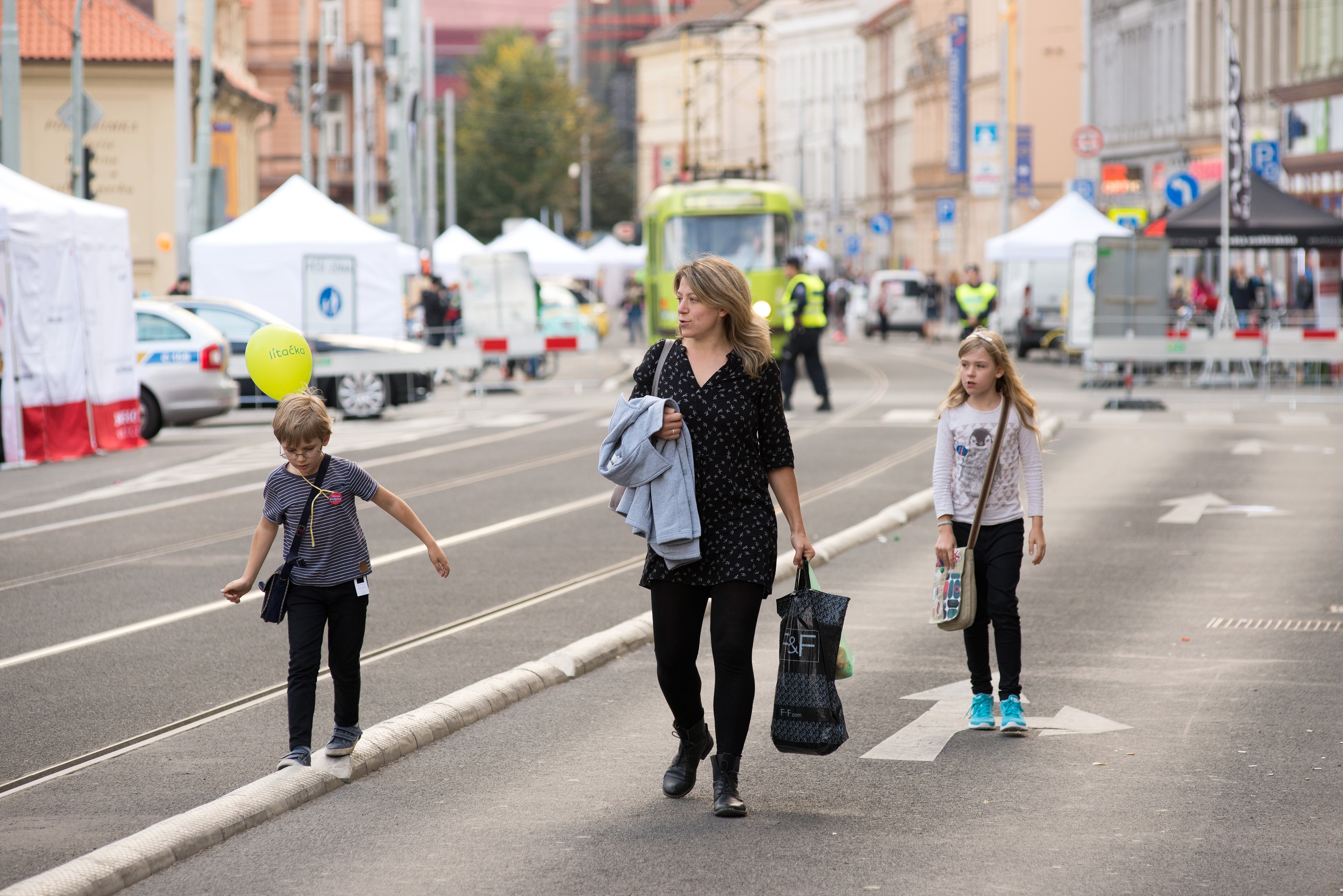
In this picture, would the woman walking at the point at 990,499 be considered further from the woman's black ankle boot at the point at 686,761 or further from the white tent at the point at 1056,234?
the white tent at the point at 1056,234

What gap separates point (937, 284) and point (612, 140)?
50991mm

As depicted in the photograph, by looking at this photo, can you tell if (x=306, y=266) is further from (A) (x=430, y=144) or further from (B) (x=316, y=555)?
(A) (x=430, y=144)

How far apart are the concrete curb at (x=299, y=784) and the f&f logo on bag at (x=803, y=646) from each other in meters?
1.59

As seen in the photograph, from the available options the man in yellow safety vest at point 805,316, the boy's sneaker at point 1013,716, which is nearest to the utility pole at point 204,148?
the man in yellow safety vest at point 805,316

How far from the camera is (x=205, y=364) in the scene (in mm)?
22672

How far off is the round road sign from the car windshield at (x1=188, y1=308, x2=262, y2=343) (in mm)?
23867

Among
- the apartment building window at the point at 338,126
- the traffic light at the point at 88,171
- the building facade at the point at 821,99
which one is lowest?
the traffic light at the point at 88,171

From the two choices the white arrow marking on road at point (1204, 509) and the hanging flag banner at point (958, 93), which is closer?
the white arrow marking on road at point (1204, 509)

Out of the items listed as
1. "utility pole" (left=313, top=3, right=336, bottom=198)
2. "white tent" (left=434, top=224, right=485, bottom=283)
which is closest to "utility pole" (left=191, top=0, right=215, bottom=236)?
"utility pole" (left=313, top=3, right=336, bottom=198)

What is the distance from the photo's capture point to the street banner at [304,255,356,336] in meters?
29.5

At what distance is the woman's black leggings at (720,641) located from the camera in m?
5.93

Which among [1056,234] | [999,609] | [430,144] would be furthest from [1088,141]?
[999,609]

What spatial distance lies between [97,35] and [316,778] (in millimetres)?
44583

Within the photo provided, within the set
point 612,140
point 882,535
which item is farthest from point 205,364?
point 612,140
